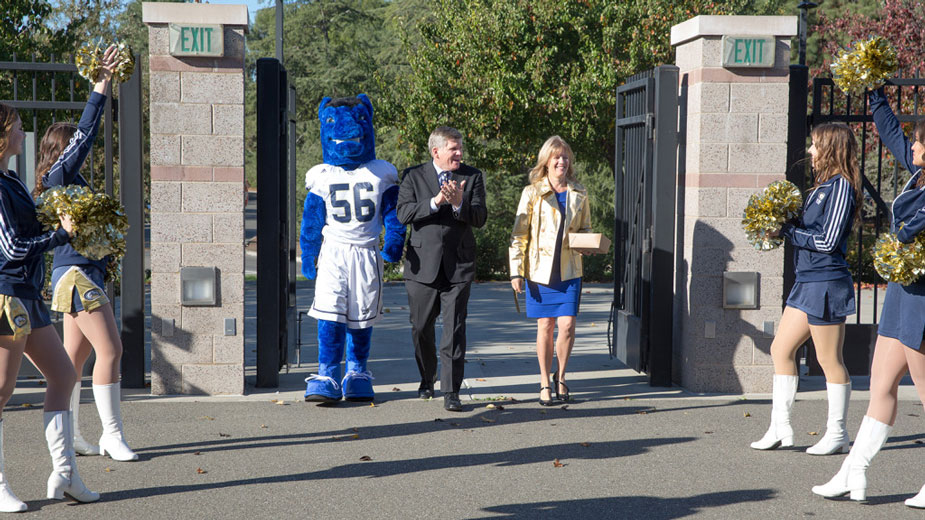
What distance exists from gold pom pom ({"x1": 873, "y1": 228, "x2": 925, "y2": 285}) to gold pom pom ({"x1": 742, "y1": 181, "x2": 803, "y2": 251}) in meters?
0.91

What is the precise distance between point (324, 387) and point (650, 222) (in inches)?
119

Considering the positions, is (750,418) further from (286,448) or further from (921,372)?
(286,448)

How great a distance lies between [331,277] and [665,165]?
2818mm

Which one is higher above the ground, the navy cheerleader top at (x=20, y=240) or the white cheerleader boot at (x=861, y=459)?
the navy cheerleader top at (x=20, y=240)

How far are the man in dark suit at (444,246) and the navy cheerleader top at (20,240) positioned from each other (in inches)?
112

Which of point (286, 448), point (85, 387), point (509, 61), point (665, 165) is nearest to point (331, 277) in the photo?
point (286, 448)

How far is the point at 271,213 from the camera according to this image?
713 centimetres

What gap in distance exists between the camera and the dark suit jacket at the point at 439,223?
21.8 ft

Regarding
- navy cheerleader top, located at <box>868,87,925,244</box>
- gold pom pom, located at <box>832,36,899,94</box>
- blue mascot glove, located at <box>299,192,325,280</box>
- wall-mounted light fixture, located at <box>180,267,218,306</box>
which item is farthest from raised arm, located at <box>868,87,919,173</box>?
wall-mounted light fixture, located at <box>180,267,218,306</box>

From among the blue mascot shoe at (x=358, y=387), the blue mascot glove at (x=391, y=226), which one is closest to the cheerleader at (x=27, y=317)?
the blue mascot shoe at (x=358, y=387)

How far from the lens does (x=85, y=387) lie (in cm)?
721

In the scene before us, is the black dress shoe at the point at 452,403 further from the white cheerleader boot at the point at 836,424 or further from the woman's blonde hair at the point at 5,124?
the woman's blonde hair at the point at 5,124

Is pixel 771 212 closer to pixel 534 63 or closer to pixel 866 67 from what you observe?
pixel 866 67

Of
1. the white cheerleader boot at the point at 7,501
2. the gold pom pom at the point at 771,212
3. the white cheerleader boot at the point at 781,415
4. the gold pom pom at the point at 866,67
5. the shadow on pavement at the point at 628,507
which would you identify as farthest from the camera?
the white cheerleader boot at the point at 781,415
